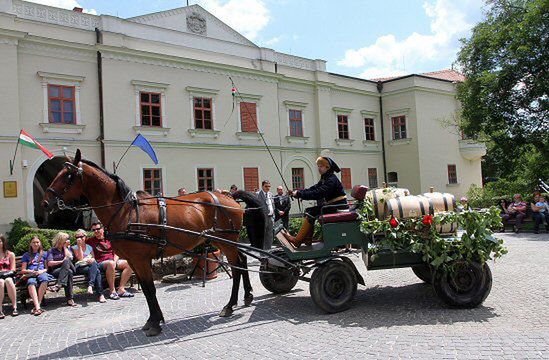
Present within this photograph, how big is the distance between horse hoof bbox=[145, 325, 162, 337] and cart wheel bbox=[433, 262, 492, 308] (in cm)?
350

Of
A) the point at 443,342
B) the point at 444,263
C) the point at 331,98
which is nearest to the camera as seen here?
the point at 443,342

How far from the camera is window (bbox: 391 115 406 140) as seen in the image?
90.8ft

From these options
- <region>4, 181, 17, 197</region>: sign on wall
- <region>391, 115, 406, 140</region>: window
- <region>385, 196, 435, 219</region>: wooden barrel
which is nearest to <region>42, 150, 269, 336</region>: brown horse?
<region>385, 196, 435, 219</region>: wooden barrel

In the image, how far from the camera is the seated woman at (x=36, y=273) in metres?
7.13

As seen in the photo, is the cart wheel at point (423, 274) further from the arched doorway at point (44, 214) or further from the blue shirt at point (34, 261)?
the arched doorway at point (44, 214)

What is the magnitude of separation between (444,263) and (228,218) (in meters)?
2.92

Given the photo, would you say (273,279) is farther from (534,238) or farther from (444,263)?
(534,238)

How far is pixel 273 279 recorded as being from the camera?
7188mm

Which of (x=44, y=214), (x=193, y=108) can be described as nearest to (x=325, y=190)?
(x=44, y=214)

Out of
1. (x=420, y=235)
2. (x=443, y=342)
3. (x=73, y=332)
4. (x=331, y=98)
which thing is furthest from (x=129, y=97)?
(x=443, y=342)

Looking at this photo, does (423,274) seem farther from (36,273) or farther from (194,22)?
(194,22)

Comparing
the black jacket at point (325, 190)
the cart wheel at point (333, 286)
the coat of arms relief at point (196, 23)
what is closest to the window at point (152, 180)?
the coat of arms relief at point (196, 23)

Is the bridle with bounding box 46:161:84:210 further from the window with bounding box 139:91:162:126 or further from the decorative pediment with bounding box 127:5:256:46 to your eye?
the decorative pediment with bounding box 127:5:256:46

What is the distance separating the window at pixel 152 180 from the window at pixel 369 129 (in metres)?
13.7
